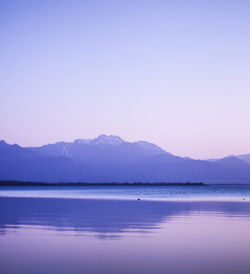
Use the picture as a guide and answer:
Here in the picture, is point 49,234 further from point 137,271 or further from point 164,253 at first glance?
point 137,271

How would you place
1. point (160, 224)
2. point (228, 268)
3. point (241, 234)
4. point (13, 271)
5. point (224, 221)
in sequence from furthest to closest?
1. point (224, 221)
2. point (160, 224)
3. point (241, 234)
4. point (228, 268)
5. point (13, 271)

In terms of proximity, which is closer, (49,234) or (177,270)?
(177,270)

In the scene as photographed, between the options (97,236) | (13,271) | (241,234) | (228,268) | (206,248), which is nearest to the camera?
(13,271)

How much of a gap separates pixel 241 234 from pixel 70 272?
870 centimetres

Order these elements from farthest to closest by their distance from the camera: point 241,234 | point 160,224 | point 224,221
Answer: point 224,221
point 160,224
point 241,234

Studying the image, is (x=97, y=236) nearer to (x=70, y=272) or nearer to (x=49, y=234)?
(x=49, y=234)

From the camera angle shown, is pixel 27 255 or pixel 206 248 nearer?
pixel 27 255

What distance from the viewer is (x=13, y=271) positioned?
891cm

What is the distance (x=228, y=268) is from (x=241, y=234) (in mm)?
6264

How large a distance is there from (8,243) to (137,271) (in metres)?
5.10

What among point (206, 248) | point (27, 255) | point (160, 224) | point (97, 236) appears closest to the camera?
point (27, 255)

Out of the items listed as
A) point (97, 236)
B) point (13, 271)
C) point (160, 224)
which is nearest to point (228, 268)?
point (13, 271)

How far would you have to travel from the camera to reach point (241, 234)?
50.8 feet

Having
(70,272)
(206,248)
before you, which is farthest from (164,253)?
(70,272)
